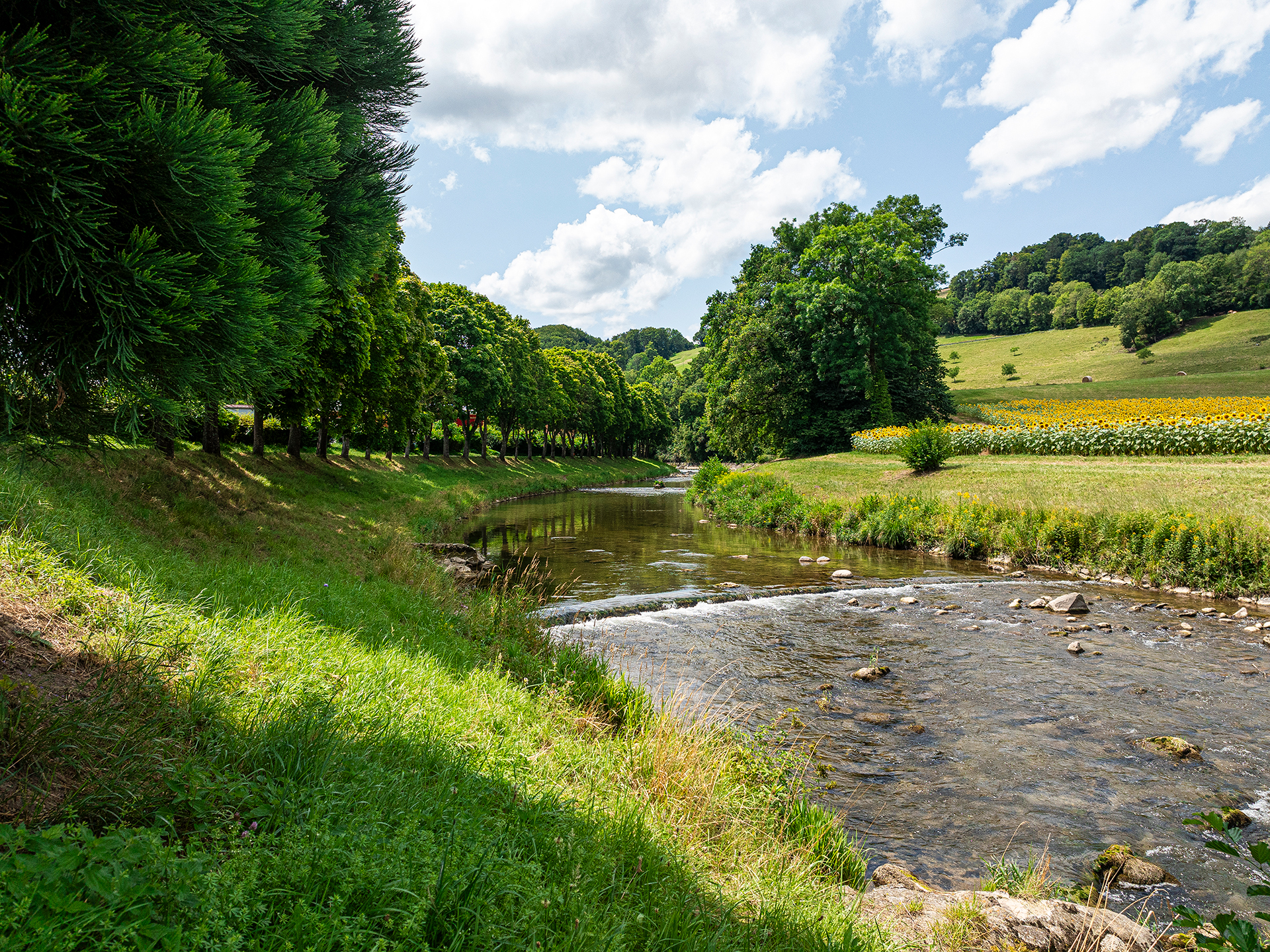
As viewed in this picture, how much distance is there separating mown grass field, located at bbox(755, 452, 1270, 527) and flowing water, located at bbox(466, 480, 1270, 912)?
3.09 metres

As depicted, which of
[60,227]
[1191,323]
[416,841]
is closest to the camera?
[416,841]

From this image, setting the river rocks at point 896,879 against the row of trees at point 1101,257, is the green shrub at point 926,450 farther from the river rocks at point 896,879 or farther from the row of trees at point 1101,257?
the row of trees at point 1101,257

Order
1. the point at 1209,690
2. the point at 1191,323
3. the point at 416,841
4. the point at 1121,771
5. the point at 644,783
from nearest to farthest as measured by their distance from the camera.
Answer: the point at 416,841, the point at 644,783, the point at 1121,771, the point at 1209,690, the point at 1191,323

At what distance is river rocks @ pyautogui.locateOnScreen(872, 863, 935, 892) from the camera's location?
171 inches

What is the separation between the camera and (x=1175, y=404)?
3312cm

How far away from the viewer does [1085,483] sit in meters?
18.5

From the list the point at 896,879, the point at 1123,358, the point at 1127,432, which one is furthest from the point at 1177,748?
the point at 1123,358

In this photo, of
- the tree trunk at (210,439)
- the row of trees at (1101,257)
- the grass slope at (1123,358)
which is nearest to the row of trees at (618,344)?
the row of trees at (1101,257)

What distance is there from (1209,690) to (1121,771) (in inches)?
122

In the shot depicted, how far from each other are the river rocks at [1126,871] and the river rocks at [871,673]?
12.6ft

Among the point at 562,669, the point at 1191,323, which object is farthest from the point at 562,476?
the point at 1191,323

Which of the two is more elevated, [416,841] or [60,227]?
[60,227]

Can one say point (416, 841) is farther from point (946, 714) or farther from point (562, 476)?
point (562, 476)

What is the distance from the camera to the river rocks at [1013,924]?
3.45 metres
